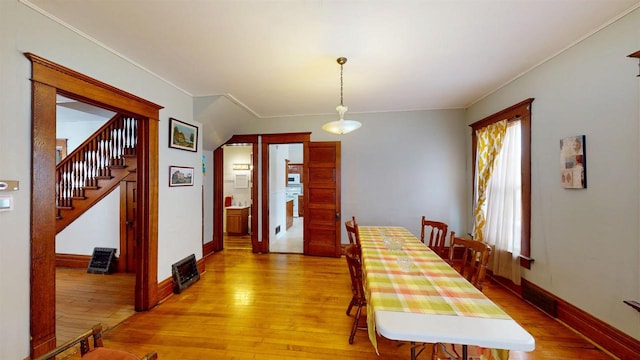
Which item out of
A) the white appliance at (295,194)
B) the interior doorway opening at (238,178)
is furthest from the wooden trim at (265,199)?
the white appliance at (295,194)

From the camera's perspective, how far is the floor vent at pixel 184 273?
9.30 feet

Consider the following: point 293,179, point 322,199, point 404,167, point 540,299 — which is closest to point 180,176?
point 322,199

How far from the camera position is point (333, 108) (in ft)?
12.8

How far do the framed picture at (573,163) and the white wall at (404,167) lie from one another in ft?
5.83

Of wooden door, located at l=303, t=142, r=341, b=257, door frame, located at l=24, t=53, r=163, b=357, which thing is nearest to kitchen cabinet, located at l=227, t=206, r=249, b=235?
wooden door, located at l=303, t=142, r=341, b=257

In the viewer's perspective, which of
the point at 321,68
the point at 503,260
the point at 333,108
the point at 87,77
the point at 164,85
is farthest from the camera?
→ the point at 333,108

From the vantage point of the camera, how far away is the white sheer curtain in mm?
2785

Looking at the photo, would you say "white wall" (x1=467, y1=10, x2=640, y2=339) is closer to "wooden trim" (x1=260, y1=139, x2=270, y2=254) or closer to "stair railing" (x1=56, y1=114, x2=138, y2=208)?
"wooden trim" (x1=260, y1=139, x2=270, y2=254)

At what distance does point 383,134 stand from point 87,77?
3838 millimetres

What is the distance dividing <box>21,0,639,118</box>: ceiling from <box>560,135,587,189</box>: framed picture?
90cm

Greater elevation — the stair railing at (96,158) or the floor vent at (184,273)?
the stair railing at (96,158)

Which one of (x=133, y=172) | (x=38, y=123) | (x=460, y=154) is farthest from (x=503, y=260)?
(x=133, y=172)

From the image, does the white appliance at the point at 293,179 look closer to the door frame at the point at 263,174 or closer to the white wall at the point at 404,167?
the door frame at the point at 263,174

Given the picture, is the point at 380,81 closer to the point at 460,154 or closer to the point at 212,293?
the point at 460,154
